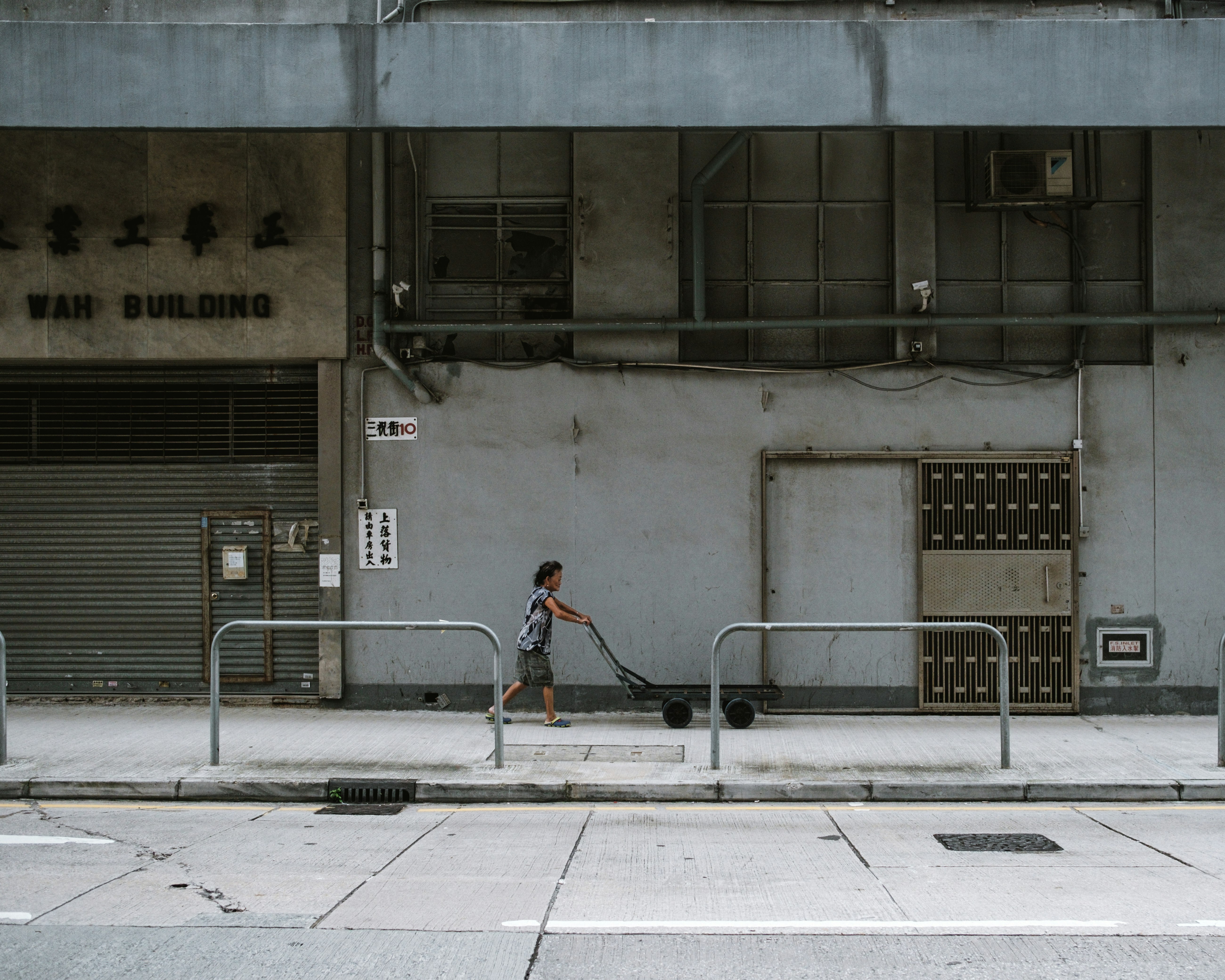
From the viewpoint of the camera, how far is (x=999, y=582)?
35.3ft

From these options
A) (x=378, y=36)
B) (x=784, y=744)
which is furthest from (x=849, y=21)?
(x=784, y=744)

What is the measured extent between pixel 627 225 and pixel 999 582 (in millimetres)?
5157

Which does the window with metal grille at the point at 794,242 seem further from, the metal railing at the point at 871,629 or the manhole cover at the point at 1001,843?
the manhole cover at the point at 1001,843

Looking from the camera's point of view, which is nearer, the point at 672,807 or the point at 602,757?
the point at 672,807

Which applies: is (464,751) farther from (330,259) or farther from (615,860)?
(330,259)

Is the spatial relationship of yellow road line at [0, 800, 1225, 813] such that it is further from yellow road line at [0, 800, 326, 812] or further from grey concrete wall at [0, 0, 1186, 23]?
grey concrete wall at [0, 0, 1186, 23]

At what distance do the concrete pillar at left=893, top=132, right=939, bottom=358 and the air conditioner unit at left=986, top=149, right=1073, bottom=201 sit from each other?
2.06 feet

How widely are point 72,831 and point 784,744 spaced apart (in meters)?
5.45

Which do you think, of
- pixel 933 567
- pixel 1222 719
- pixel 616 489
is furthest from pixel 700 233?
pixel 1222 719

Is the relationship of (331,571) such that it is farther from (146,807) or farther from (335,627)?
(146,807)

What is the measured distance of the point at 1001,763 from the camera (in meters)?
8.36

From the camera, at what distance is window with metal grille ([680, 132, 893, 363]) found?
36.2ft

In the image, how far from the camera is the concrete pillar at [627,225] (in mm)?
10852

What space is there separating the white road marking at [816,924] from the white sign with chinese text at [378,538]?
20.7 ft
